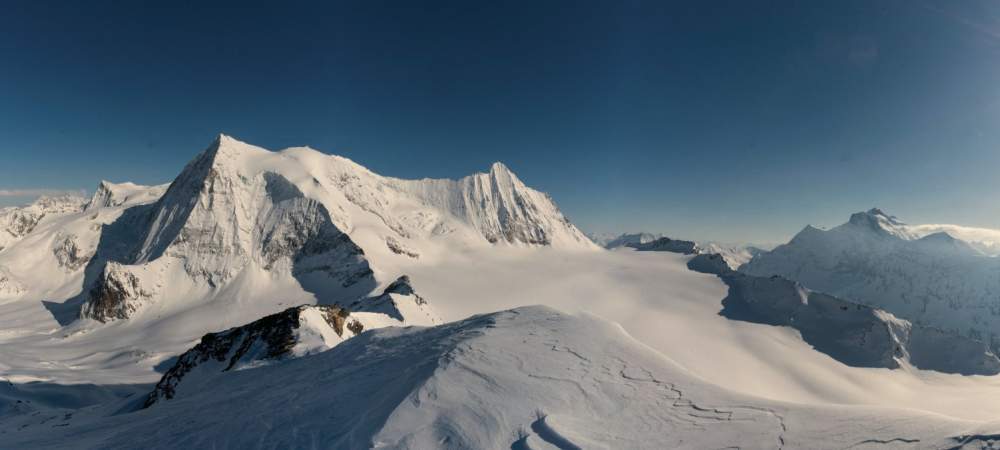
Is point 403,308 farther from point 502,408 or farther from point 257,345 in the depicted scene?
point 502,408

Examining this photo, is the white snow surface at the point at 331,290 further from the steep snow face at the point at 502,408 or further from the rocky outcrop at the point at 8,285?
the steep snow face at the point at 502,408

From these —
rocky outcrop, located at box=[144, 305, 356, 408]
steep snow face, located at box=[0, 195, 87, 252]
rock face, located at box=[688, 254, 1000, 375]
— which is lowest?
rocky outcrop, located at box=[144, 305, 356, 408]

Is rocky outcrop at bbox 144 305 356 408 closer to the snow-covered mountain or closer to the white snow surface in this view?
the white snow surface

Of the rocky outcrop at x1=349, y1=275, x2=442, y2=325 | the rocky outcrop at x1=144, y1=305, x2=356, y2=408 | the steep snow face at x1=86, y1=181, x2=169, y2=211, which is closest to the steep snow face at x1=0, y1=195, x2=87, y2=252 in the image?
the steep snow face at x1=86, y1=181, x2=169, y2=211

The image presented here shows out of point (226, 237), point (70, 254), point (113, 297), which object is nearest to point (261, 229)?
point (226, 237)

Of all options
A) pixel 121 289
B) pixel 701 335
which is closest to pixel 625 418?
pixel 701 335

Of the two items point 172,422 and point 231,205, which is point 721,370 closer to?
point 172,422

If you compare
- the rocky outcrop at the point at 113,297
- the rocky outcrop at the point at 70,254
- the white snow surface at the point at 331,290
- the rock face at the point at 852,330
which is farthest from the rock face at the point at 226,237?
the rock face at the point at 852,330
